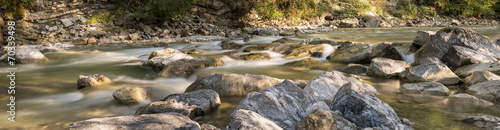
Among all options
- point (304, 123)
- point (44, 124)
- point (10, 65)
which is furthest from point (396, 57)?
point (10, 65)

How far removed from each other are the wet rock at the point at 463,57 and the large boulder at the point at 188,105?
4.37 meters

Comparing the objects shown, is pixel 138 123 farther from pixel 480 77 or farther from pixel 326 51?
pixel 326 51

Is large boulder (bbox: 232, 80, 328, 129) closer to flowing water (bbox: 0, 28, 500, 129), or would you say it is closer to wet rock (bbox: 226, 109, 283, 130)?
wet rock (bbox: 226, 109, 283, 130)

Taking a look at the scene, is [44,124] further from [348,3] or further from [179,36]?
[348,3]

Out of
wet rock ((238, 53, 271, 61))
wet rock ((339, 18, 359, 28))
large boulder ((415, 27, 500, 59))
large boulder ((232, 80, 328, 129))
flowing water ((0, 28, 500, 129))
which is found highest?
wet rock ((339, 18, 359, 28))


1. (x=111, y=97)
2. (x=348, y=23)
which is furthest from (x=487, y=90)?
(x=348, y=23)

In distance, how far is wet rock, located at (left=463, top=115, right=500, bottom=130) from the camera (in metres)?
2.47

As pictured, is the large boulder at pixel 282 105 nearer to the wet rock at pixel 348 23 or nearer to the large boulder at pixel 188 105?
the large boulder at pixel 188 105

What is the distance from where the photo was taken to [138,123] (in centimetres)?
219

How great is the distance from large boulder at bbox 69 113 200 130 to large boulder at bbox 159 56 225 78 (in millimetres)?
3164

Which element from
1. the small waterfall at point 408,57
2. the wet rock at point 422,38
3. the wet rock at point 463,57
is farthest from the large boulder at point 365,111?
the wet rock at point 422,38

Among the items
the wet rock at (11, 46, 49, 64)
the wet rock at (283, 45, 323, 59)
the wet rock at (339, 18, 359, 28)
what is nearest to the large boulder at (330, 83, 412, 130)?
the wet rock at (283, 45, 323, 59)

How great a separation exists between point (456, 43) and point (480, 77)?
181 cm

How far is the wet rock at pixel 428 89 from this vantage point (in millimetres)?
3678
